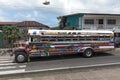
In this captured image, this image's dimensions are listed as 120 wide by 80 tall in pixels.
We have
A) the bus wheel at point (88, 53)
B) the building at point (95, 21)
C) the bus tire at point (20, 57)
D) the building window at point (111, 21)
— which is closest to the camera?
the bus tire at point (20, 57)

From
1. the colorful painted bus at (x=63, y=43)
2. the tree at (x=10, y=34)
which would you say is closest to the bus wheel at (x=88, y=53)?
the colorful painted bus at (x=63, y=43)

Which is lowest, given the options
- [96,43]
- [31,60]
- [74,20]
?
[31,60]

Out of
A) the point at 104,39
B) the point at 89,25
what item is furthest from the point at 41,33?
the point at 89,25

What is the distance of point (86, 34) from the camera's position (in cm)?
1962

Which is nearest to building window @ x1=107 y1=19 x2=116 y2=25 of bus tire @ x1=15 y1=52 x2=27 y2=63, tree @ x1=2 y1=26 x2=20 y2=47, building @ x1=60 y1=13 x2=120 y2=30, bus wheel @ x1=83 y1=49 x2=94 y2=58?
building @ x1=60 y1=13 x2=120 y2=30

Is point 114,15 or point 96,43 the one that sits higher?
point 114,15

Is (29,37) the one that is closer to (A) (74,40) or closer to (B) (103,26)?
(A) (74,40)

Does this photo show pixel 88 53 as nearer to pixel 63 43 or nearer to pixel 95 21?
pixel 63 43

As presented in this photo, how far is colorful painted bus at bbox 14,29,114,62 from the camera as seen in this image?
1738 cm

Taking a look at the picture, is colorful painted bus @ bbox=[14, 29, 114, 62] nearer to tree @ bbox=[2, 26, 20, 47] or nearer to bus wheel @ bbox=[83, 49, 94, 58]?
bus wheel @ bbox=[83, 49, 94, 58]

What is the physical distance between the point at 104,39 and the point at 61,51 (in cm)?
435

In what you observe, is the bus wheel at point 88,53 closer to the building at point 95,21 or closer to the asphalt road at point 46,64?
the asphalt road at point 46,64

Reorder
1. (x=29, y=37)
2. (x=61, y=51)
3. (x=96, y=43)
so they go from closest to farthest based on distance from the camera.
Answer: (x=29, y=37), (x=61, y=51), (x=96, y=43)

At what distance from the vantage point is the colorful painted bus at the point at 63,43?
17.4 m
